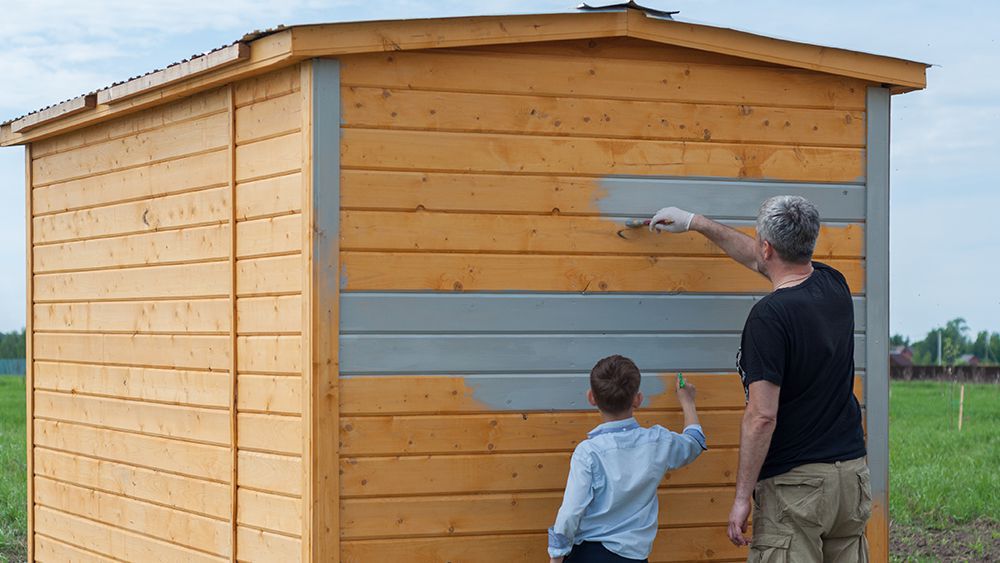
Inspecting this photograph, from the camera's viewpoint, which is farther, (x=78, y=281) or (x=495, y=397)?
(x=78, y=281)

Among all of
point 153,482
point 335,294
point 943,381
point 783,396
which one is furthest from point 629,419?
point 943,381

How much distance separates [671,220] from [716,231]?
0.20 m

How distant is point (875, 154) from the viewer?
19.2 feet

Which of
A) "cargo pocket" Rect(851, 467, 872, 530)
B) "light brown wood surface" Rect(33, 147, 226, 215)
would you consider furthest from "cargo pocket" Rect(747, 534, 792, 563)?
"light brown wood surface" Rect(33, 147, 226, 215)

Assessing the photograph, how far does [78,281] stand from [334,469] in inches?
120

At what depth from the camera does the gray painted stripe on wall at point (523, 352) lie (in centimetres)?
503

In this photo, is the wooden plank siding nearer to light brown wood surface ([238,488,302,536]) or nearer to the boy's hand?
light brown wood surface ([238,488,302,536])

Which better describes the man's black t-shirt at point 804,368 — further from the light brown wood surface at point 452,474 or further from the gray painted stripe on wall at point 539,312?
the light brown wood surface at point 452,474

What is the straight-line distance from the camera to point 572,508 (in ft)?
14.6

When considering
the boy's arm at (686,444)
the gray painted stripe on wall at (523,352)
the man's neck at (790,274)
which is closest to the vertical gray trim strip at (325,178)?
the gray painted stripe on wall at (523,352)

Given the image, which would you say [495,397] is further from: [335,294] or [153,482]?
[153,482]

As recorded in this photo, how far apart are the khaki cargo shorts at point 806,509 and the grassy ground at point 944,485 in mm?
5237

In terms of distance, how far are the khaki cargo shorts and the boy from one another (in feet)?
1.38

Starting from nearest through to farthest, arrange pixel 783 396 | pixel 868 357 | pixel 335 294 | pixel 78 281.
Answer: pixel 783 396
pixel 335 294
pixel 868 357
pixel 78 281
